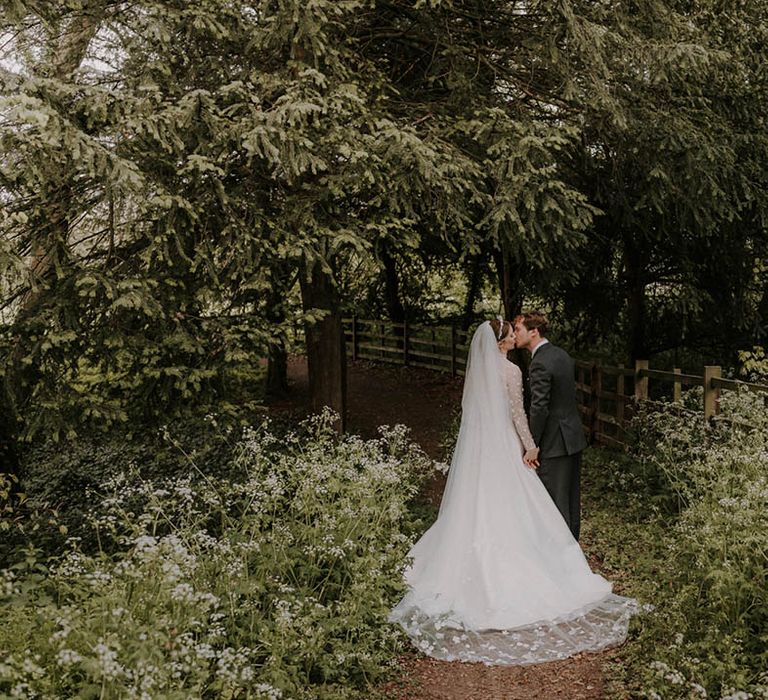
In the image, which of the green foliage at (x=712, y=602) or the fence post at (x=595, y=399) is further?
the fence post at (x=595, y=399)

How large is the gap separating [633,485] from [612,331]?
6.27 m

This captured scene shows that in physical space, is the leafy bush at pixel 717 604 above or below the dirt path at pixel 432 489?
above

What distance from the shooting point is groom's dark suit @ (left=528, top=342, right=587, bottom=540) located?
7105 millimetres

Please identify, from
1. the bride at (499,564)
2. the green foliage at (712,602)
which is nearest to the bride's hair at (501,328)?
the bride at (499,564)

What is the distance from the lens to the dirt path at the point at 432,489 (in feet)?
16.9

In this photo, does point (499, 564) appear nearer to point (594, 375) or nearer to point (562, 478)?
point (562, 478)

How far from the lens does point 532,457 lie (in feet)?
23.5

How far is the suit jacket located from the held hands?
0.32 feet

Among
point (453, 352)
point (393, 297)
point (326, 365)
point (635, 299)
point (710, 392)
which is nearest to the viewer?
point (710, 392)

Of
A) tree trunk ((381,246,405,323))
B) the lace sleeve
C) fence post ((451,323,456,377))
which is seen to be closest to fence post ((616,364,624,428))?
the lace sleeve

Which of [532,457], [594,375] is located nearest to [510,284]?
[594,375]

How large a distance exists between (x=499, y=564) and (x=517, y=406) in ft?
5.04

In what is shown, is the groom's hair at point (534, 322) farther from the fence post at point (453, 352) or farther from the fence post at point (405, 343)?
the fence post at point (405, 343)

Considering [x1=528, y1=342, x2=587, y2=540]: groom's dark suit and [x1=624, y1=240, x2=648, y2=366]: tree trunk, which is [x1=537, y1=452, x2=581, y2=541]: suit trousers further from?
[x1=624, y1=240, x2=648, y2=366]: tree trunk
